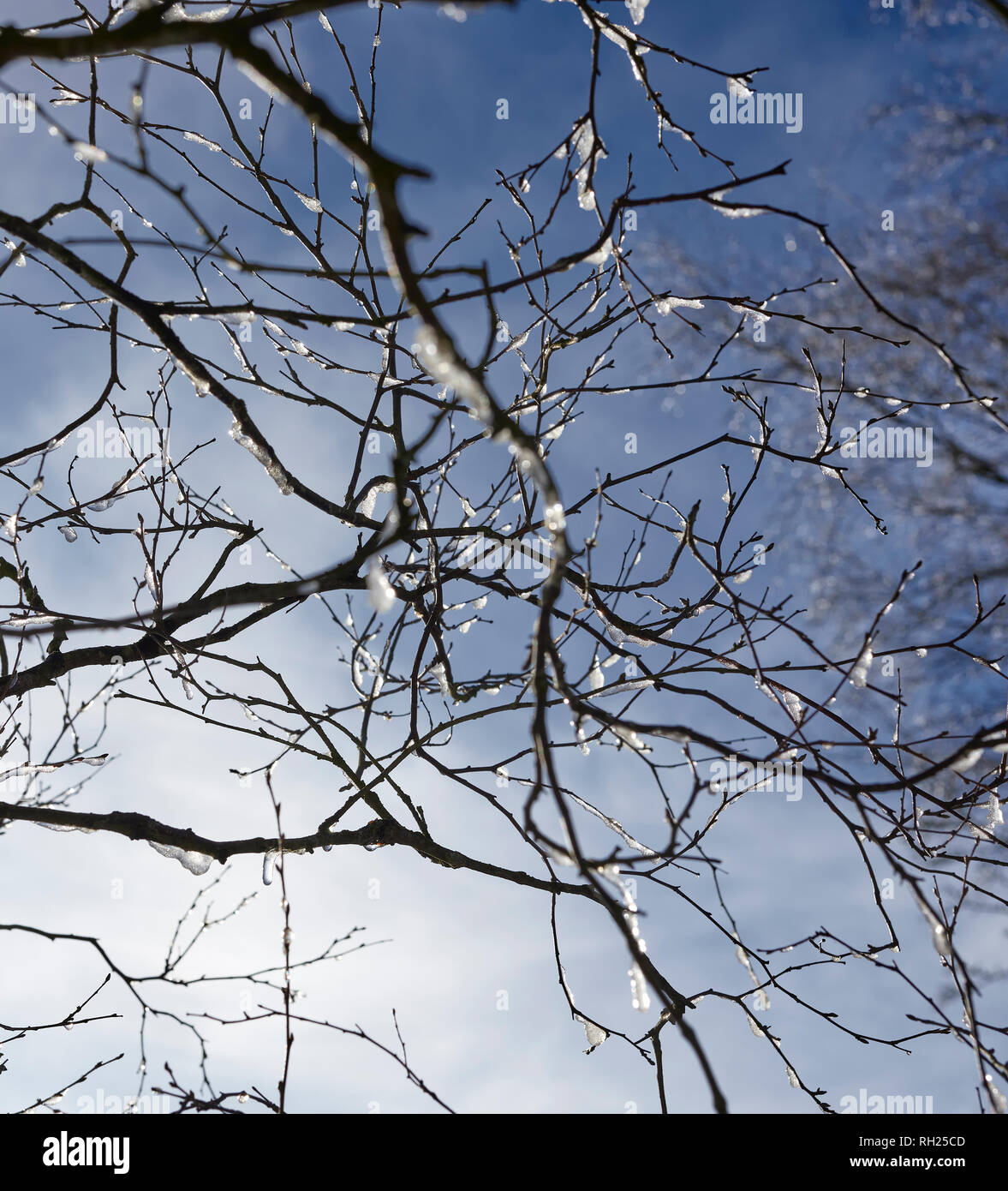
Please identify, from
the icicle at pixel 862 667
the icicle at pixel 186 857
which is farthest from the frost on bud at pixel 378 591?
the icicle at pixel 186 857

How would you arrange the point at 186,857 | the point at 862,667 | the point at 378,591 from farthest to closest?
the point at 186,857
the point at 862,667
the point at 378,591

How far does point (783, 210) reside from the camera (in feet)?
5.53

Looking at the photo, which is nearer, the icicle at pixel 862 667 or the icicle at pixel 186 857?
the icicle at pixel 862 667

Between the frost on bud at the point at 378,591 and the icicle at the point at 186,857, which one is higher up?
the frost on bud at the point at 378,591

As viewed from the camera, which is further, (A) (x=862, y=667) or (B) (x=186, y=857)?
(B) (x=186, y=857)

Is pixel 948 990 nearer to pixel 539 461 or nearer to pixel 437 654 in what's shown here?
pixel 437 654

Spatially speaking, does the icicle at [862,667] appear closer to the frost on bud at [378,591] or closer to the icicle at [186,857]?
the frost on bud at [378,591]

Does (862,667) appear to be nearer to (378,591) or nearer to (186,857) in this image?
(378,591)

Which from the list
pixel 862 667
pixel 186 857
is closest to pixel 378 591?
pixel 862 667

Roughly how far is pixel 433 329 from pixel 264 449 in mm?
1386

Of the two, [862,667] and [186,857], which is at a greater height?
[862,667]

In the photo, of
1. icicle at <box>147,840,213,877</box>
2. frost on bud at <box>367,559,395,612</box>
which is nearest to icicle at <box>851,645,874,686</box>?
frost on bud at <box>367,559,395,612</box>

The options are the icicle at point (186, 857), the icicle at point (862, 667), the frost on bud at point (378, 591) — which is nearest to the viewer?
the frost on bud at point (378, 591)

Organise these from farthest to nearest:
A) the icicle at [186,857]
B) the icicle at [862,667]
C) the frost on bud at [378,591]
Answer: the icicle at [186,857]
the icicle at [862,667]
the frost on bud at [378,591]
